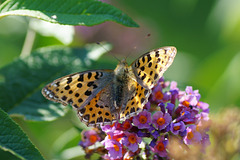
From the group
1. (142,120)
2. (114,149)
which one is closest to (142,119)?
(142,120)

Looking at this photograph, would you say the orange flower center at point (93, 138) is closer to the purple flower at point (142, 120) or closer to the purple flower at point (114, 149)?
the purple flower at point (114, 149)

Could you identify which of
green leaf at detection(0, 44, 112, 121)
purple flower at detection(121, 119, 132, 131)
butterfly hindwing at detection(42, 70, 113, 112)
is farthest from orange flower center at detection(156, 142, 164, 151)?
green leaf at detection(0, 44, 112, 121)

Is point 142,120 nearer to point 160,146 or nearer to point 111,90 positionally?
point 160,146

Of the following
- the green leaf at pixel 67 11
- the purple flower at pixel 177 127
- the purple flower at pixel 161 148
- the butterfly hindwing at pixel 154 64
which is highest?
the green leaf at pixel 67 11

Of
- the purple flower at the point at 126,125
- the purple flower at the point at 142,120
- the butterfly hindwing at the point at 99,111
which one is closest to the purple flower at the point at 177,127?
the purple flower at the point at 142,120

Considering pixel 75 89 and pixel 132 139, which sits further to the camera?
pixel 75 89

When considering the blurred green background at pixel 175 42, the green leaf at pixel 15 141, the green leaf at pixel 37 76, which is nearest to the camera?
the green leaf at pixel 15 141

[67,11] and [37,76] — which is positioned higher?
[67,11]
